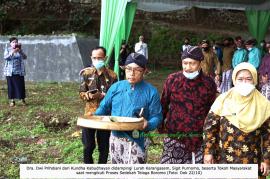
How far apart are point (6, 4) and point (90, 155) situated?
21294 mm

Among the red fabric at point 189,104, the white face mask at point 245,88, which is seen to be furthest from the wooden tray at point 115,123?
the white face mask at point 245,88

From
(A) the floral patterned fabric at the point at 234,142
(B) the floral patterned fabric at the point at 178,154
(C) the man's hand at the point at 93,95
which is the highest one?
(C) the man's hand at the point at 93,95

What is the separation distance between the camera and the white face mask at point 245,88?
3656 millimetres

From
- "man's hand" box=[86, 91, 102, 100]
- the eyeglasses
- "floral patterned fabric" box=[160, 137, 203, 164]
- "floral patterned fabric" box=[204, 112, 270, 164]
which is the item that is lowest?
"floral patterned fabric" box=[160, 137, 203, 164]

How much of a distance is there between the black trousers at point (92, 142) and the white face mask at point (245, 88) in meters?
2.02

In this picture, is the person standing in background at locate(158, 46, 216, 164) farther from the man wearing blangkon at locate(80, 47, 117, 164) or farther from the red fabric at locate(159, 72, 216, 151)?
the man wearing blangkon at locate(80, 47, 117, 164)

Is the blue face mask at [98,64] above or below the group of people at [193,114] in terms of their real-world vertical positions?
above

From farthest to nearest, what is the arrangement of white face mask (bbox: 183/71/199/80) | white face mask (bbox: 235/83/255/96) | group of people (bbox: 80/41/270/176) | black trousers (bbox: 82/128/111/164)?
black trousers (bbox: 82/128/111/164), white face mask (bbox: 183/71/199/80), group of people (bbox: 80/41/270/176), white face mask (bbox: 235/83/255/96)

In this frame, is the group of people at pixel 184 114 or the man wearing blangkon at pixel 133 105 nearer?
the group of people at pixel 184 114

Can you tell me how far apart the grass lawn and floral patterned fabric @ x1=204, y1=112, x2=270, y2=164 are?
277cm

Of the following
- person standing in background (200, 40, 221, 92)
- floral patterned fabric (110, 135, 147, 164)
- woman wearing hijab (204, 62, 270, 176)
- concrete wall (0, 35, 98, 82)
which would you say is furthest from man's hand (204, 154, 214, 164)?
concrete wall (0, 35, 98, 82)

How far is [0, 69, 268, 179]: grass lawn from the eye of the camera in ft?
22.7

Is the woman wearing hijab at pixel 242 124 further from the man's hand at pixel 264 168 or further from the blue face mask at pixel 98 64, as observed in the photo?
the blue face mask at pixel 98 64

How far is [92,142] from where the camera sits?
534 cm
